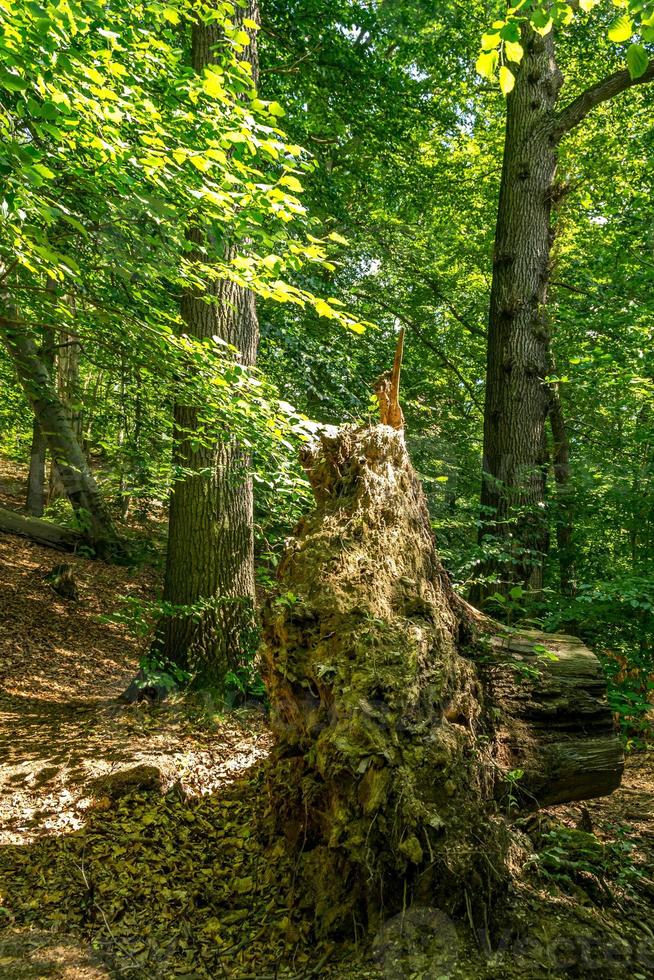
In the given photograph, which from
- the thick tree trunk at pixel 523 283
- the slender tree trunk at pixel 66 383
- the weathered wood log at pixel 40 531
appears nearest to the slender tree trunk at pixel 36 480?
the slender tree trunk at pixel 66 383

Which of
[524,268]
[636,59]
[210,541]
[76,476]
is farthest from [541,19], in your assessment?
[76,476]

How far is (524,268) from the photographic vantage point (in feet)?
21.9

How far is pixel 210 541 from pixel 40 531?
6778 millimetres

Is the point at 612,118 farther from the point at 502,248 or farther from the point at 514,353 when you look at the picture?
the point at 514,353

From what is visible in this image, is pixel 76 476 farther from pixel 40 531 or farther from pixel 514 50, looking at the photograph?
pixel 514 50

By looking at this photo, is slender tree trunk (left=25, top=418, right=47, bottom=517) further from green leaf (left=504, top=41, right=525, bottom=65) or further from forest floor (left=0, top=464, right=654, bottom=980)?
green leaf (left=504, top=41, right=525, bottom=65)

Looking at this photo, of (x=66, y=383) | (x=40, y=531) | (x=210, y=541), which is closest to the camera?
(x=210, y=541)

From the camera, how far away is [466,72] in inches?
372

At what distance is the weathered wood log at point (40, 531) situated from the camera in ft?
34.2

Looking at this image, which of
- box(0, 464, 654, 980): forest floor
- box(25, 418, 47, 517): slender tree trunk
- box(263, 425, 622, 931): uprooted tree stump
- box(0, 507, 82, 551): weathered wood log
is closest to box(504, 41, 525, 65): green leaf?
box(263, 425, 622, 931): uprooted tree stump

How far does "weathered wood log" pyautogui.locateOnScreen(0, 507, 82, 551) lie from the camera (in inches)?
411

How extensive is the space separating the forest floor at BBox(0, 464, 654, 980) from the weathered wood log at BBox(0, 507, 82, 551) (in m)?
6.23

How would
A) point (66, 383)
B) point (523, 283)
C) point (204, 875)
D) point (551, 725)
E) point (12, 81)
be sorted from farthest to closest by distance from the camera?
point (66, 383)
point (523, 283)
point (551, 725)
point (204, 875)
point (12, 81)

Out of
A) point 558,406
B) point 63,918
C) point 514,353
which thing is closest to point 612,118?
point 558,406
